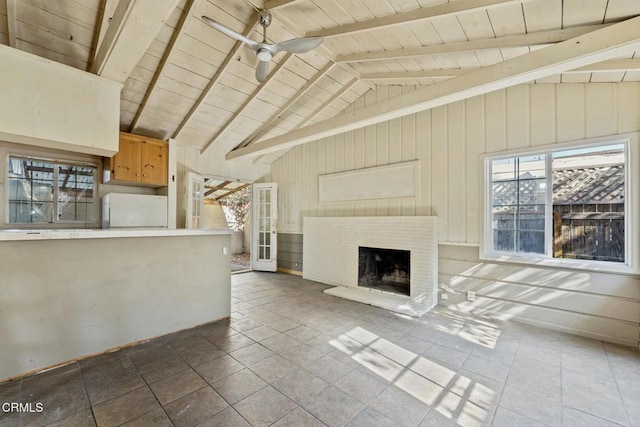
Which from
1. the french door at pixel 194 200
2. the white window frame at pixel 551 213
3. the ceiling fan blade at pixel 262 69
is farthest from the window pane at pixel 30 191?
the white window frame at pixel 551 213

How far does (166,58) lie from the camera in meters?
3.46

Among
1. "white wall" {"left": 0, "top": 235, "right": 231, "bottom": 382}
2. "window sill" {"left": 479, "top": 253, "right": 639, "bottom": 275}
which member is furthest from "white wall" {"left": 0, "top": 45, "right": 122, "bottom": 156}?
"window sill" {"left": 479, "top": 253, "right": 639, "bottom": 275}

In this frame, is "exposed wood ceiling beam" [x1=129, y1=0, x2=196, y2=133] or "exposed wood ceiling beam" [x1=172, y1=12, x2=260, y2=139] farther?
"exposed wood ceiling beam" [x1=172, y1=12, x2=260, y2=139]

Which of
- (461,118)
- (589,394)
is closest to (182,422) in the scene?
(589,394)

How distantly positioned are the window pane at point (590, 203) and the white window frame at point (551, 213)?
0.25ft

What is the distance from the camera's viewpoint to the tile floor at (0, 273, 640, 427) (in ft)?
6.06

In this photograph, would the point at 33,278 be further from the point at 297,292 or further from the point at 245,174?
the point at 245,174

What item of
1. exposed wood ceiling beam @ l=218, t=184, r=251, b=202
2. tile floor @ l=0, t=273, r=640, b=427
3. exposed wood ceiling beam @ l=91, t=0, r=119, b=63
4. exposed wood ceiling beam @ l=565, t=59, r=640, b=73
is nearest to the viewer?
tile floor @ l=0, t=273, r=640, b=427

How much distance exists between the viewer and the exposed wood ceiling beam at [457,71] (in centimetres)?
260

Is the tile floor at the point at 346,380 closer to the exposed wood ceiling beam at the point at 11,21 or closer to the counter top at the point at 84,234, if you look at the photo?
the counter top at the point at 84,234

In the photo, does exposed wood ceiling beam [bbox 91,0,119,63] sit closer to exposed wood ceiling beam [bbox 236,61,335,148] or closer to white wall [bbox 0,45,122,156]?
white wall [bbox 0,45,122,156]

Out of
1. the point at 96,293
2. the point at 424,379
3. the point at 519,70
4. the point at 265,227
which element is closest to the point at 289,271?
the point at 265,227

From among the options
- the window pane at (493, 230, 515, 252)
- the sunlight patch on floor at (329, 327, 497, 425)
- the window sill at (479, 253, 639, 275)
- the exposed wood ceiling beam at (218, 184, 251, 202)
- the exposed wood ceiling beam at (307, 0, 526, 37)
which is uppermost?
the exposed wood ceiling beam at (307, 0, 526, 37)

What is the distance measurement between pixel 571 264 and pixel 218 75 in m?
5.02
